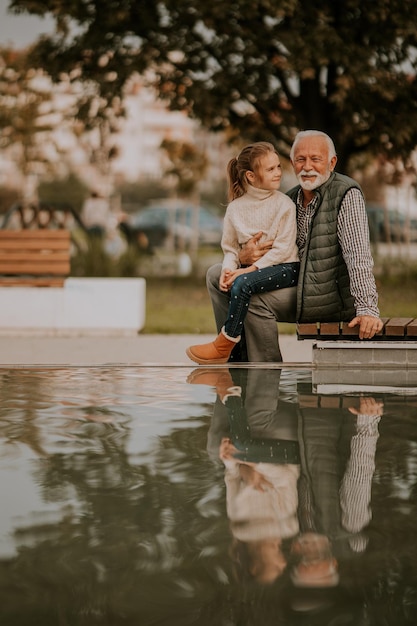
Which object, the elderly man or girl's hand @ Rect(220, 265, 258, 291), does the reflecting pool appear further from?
girl's hand @ Rect(220, 265, 258, 291)

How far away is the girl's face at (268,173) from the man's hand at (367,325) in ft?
3.44

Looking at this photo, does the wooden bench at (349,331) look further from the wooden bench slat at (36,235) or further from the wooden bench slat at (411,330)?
the wooden bench slat at (36,235)

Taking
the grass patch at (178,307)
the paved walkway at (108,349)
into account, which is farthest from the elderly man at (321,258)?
the grass patch at (178,307)

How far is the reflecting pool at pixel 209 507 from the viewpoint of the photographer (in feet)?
7.63

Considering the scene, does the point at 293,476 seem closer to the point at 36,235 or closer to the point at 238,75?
the point at 36,235

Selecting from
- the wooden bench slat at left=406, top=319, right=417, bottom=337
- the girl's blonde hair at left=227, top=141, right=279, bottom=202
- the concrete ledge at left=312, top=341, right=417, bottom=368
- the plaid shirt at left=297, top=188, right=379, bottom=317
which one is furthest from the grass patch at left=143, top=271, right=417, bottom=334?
the concrete ledge at left=312, top=341, right=417, bottom=368

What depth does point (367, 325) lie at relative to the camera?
5652 mm

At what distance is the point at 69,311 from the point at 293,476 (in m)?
10.8

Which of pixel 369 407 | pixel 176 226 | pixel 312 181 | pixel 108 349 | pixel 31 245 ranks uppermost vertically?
pixel 176 226

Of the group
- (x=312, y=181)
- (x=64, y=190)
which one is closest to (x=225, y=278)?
(x=312, y=181)

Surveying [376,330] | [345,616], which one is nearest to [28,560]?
[345,616]

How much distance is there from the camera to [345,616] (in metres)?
2.24

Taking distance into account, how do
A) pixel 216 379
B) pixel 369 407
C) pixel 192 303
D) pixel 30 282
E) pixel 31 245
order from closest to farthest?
1. pixel 369 407
2. pixel 216 379
3. pixel 30 282
4. pixel 31 245
5. pixel 192 303

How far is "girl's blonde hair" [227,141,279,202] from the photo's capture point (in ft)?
21.1
